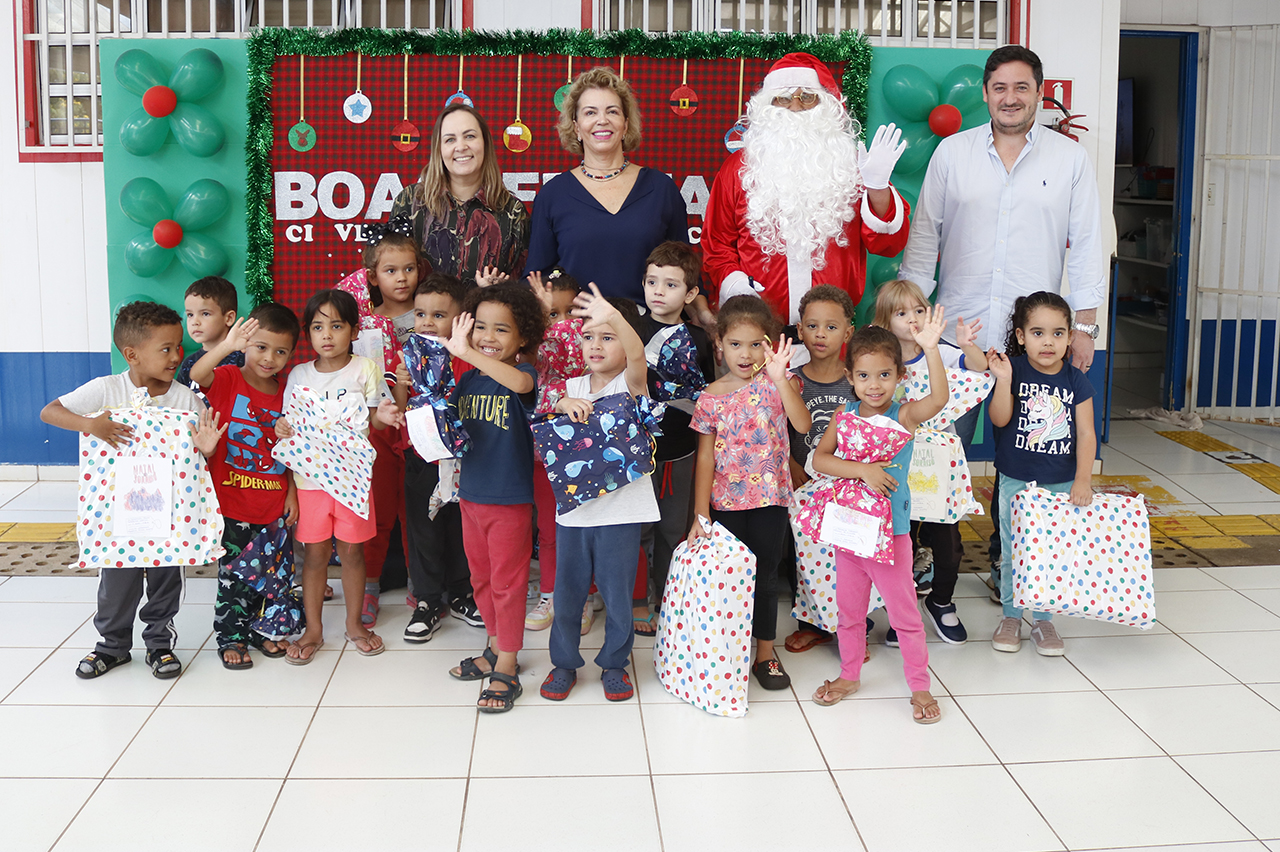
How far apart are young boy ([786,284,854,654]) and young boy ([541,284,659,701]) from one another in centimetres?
52

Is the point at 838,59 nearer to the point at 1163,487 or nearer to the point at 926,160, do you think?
the point at 926,160

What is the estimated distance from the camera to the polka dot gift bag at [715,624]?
9.51ft

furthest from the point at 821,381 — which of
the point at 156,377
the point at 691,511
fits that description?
the point at 156,377

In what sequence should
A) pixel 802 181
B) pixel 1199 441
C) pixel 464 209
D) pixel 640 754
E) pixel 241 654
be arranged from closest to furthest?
1. pixel 640 754
2. pixel 241 654
3. pixel 802 181
4. pixel 464 209
5. pixel 1199 441

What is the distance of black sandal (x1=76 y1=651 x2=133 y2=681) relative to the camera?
3.07m

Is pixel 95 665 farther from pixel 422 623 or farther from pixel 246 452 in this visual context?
pixel 422 623

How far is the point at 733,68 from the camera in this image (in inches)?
178

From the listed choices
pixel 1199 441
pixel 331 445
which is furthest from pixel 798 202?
pixel 1199 441

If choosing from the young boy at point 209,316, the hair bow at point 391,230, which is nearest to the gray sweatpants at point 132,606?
the young boy at point 209,316

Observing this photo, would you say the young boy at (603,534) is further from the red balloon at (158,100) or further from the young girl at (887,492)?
the red balloon at (158,100)

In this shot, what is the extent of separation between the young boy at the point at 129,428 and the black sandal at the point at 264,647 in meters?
0.22

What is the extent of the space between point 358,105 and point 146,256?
1.06m

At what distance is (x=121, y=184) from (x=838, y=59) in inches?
120

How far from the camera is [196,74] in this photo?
440cm
